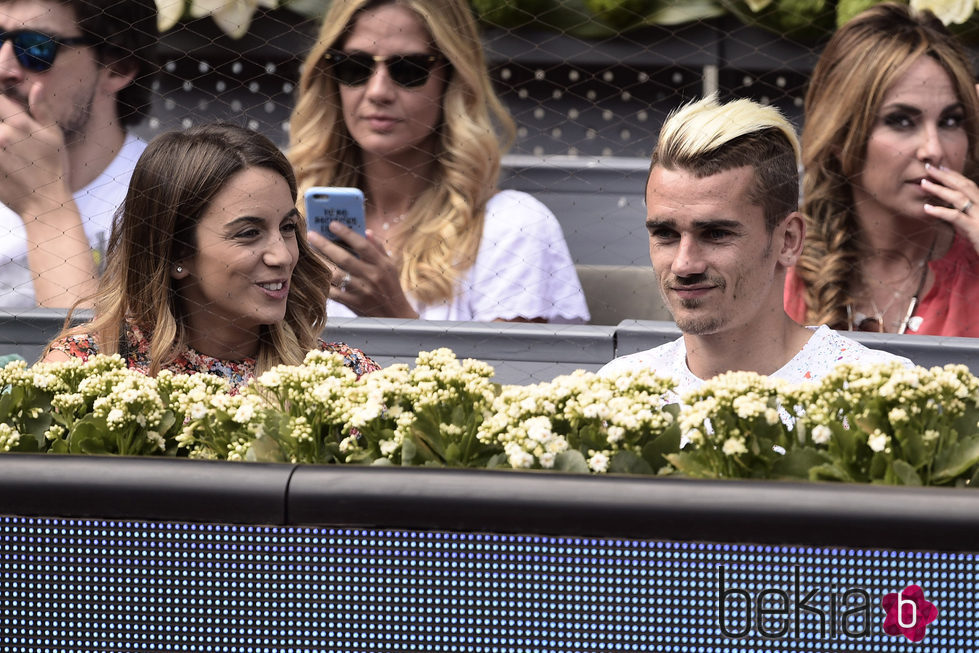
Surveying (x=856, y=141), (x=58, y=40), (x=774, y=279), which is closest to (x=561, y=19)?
(x=856, y=141)

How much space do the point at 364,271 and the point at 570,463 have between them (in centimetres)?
107

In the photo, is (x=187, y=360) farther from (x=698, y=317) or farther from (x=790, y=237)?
(x=790, y=237)

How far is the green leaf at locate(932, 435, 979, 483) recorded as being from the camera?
993 millimetres

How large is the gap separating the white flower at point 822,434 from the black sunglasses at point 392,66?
142 centimetres

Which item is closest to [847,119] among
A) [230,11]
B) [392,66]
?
[392,66]

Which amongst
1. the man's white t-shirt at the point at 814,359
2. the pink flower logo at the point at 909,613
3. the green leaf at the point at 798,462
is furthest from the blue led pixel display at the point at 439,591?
the man's white t-shirt at the point at 814,359

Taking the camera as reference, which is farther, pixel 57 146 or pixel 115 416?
pixel 57 146

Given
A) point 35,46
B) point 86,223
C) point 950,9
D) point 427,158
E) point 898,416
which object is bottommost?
point 86,223

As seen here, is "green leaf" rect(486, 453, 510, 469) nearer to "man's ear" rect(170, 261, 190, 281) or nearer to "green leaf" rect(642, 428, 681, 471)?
"green leaf" rect(642, 428, 681, 471)

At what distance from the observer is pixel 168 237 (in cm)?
179

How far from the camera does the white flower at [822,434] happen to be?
1036 millimetres

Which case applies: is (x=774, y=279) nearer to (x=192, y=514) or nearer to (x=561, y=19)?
(x=192, y=514)

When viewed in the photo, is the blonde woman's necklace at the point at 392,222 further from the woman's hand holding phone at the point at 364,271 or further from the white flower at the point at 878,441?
the white flower at the point at 878,441

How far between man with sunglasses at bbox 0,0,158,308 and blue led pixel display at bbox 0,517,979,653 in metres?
1.24
